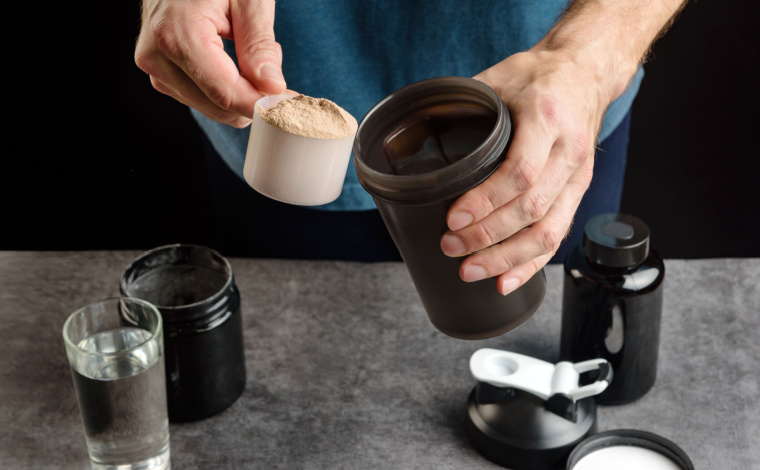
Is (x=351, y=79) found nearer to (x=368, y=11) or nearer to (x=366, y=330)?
(x=368, y=11)

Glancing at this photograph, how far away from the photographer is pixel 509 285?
27.6 inches

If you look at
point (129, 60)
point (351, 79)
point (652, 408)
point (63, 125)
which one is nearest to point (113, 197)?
point (63, 125)

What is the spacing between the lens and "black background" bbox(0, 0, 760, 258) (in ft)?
5.72

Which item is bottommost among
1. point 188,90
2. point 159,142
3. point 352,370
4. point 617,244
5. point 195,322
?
point 159,142

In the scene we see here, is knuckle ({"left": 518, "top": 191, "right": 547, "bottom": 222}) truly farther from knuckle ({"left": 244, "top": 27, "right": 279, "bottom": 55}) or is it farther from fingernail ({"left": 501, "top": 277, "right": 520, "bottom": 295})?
knuckle ({"left": 244, "top": 27, "right": 279, "bottom": 55})

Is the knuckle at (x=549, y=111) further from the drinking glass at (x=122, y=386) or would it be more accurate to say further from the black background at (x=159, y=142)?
the black background at (x=159, y=142)

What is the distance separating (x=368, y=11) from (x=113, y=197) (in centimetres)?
109

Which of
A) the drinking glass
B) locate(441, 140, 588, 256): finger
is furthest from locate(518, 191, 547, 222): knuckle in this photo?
the drinking glass

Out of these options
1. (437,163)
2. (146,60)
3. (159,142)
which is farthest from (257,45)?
(159,142)

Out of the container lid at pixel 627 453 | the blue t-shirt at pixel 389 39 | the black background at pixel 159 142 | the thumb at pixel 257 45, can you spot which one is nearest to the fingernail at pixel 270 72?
the thumb at pixel 257 45

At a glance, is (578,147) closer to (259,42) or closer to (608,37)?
(608,37)

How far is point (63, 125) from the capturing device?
1.85m

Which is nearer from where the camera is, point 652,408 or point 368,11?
point 652,408

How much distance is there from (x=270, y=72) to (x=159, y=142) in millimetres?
1180
